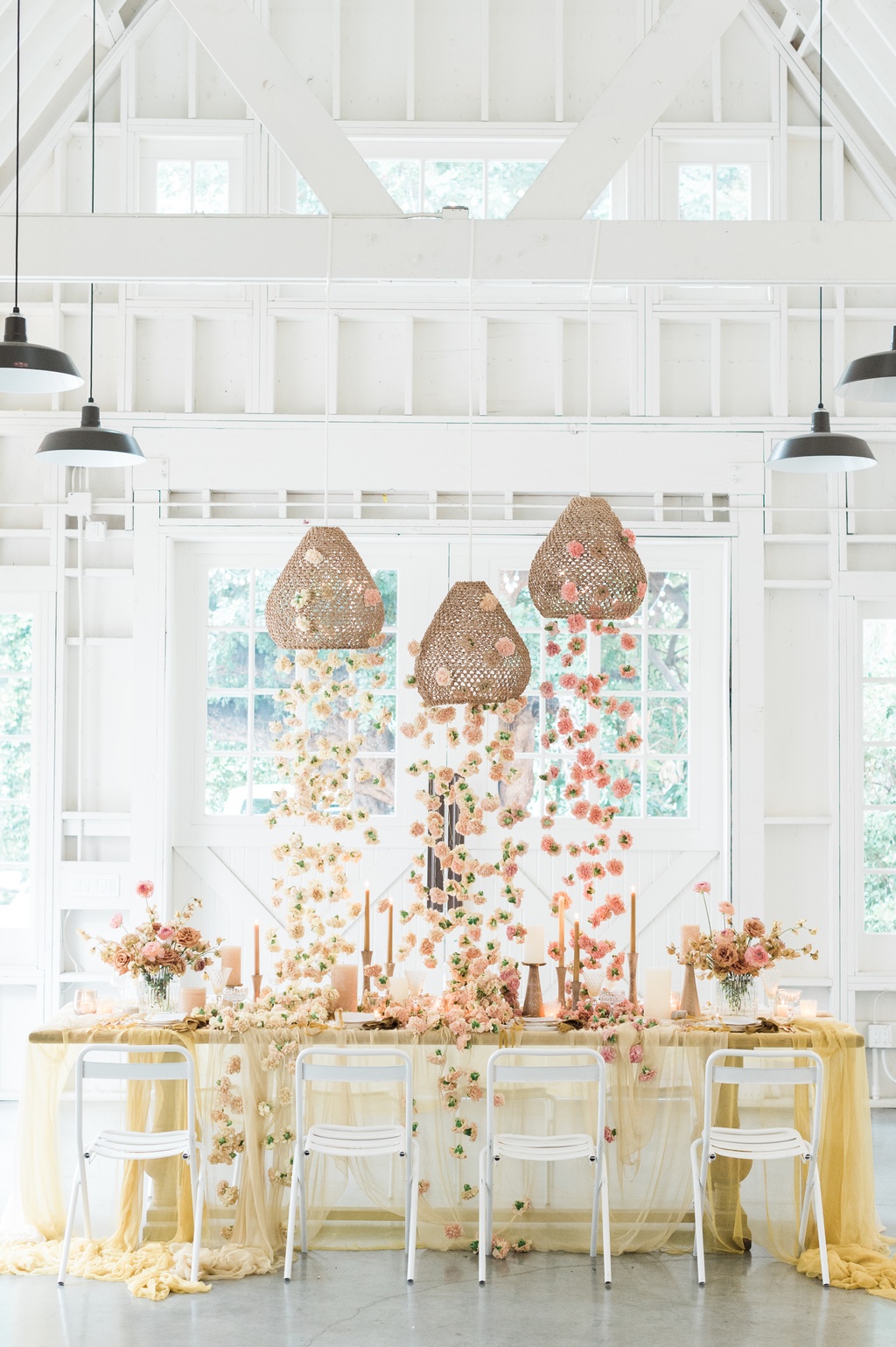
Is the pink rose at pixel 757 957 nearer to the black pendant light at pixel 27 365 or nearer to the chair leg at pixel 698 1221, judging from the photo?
the chair leg at pixel 698 1221

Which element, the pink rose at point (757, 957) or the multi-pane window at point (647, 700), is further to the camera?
the multi-pane window at point (647, 700)

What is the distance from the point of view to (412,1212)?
4.20m

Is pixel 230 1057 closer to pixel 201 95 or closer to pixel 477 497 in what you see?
pixel 477 497

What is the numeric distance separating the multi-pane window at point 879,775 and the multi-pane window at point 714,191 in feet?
7.68

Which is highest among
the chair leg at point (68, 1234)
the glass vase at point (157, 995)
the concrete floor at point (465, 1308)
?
the glass vase at point (157, 995)

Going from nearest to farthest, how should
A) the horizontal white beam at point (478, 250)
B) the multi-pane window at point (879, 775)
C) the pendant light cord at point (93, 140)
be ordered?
the horizontal white beam at point (478, 250), the pendant light cord at point (93, 140), the multi-pane window at point (879, 775)

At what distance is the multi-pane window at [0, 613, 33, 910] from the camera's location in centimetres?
675

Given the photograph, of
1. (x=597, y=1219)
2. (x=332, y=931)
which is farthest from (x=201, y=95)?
(x=597, y=1219)

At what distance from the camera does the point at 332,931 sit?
652cm

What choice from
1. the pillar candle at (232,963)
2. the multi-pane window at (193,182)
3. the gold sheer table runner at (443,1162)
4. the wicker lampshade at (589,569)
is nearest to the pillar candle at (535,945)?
the gold sheer table runner at (443,1162)

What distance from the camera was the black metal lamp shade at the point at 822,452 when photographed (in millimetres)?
5055

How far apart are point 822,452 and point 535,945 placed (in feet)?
7.43

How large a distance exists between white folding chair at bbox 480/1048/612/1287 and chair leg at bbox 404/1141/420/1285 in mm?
223

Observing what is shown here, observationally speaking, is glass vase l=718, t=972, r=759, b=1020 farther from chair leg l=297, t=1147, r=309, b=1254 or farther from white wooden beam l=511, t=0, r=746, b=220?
white wooden beam l=511, t=0, r=746, b=220
